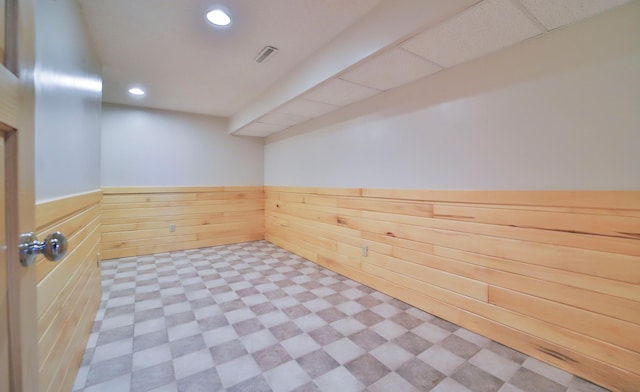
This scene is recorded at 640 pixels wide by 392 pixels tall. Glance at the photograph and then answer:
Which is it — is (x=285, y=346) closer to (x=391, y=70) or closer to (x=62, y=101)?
(x=62, y=101)

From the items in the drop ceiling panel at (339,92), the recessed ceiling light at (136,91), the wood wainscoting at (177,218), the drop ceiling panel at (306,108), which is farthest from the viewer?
the wood wainscoting at (177,218)

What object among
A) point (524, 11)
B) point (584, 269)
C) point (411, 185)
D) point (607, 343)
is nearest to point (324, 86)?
point (411, 185)

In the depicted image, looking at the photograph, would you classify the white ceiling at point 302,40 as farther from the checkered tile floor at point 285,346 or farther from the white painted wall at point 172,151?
the checkered tile floor at point 285,346

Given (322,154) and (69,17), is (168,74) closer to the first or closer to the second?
(69,17)

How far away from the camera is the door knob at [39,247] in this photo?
584mm

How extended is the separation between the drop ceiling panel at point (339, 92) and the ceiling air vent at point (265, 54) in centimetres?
50

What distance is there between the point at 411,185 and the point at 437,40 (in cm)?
122

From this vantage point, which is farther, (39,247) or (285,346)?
(285,346)

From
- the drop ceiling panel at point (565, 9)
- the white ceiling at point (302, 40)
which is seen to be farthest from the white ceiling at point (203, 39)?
the drop ceiling panel at point (565, 9)

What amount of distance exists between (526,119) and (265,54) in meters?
2.20

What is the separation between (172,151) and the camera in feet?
14.9

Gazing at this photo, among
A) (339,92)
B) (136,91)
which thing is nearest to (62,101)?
(339,92)

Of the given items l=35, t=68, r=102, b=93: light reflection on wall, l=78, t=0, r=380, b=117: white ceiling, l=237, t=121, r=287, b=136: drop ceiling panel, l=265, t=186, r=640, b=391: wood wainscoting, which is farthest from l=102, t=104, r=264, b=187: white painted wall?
l=265, t=186, r=640, b=391: wood wainscoting

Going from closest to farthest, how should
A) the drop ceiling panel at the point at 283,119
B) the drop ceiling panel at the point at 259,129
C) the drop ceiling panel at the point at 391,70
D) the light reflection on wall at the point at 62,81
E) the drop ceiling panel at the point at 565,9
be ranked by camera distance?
1. the light reflection on wall at the point at 62,81
2. the drop ceiling panel at the point at 565,9
3. the drop ceiling panel at the point at 391,70
4. the drop ceiling panel at the point at 283,119
5. the drop ceiling panel at the point at 259,129
